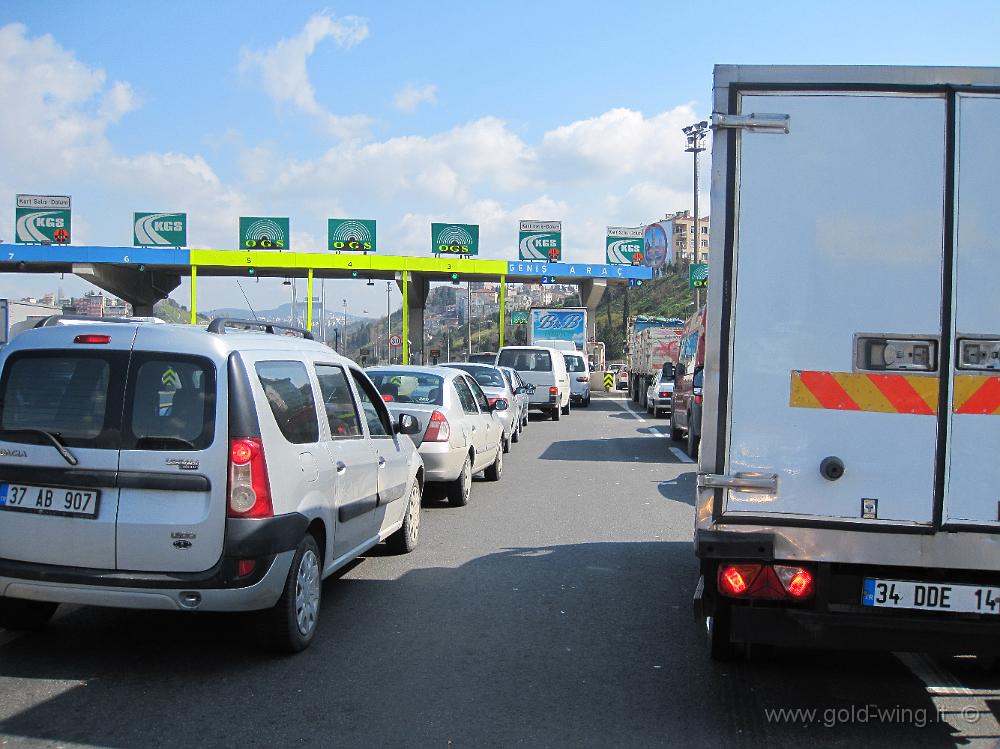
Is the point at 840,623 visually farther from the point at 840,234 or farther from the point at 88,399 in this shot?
the point at 88,399

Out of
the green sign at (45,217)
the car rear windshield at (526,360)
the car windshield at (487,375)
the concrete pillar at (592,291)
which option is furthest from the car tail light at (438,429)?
the concrete pillar at (592,291)

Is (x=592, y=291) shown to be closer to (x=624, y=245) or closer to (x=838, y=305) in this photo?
(x=624, y=245)

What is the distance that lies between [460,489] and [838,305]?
23.8 feet

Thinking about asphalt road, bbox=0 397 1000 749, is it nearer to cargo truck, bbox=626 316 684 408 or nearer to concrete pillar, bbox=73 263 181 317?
cargo truck, bbox=626 316 684 408

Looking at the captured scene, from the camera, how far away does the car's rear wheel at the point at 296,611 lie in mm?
5320

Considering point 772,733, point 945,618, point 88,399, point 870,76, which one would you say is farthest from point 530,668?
point 870,76

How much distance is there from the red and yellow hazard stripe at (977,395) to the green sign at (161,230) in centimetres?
4554

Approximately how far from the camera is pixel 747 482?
169 inches

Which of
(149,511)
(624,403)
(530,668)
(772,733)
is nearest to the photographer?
(772,733)

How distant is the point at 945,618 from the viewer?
4172mm

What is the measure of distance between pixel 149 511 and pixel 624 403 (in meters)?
35.5

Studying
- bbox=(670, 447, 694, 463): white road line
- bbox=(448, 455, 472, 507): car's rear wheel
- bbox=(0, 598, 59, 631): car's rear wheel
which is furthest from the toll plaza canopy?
bbox=(0, 598, 59, 631): car's rear wheel

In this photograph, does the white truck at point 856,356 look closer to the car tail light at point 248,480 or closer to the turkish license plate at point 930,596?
the turkish license plate at point 930,596

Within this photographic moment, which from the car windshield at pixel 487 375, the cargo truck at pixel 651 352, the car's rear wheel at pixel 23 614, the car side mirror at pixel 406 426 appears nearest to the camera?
the car's rear wheel at pixel 23 614
